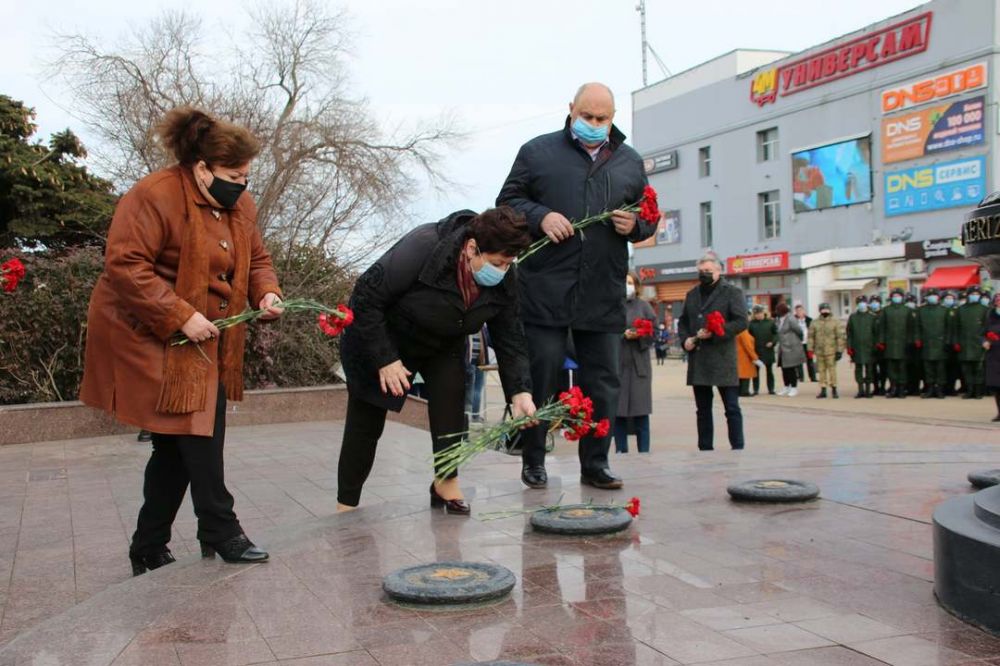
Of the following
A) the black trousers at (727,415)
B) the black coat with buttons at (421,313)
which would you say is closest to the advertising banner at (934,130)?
the black trousers at (727,415)

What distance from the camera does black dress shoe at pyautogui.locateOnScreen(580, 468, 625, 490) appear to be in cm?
527

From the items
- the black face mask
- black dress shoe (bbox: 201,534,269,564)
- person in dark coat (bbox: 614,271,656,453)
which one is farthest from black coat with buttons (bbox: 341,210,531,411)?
person in dark coat (bbox: 614,271,656,453)

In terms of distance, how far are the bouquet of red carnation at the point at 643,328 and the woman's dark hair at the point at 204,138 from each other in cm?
558

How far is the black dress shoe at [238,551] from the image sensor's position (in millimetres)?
3865

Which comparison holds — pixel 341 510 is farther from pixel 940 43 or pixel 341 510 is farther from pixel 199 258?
pixel 940 43

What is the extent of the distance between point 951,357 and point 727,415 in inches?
438

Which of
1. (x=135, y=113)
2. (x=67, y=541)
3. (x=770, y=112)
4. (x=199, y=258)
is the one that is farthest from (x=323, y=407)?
(x=770, y=112)

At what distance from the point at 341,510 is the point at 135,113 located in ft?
65.6

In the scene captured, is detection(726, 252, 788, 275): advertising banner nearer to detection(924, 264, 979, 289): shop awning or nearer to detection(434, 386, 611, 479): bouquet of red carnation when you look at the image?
detection(924, 264, 979, 289): shop awning

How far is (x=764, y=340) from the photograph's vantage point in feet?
65.9

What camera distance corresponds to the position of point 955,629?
297 cm

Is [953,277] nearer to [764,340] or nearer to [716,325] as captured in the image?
[764,340]

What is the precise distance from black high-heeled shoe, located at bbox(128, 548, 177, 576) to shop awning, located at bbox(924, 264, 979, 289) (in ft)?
101

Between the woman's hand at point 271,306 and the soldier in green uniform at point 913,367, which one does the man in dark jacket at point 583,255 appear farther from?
the soldier in green uniform at point 913,367
